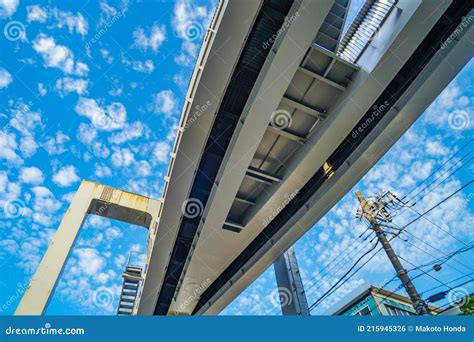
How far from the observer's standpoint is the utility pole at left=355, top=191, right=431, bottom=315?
8836 mm

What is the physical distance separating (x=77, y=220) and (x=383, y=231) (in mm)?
11972

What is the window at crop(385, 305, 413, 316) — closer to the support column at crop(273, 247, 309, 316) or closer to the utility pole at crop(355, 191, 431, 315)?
the utility pole at crop(355, 191, 431, 315)

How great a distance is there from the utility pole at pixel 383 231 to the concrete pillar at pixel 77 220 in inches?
354

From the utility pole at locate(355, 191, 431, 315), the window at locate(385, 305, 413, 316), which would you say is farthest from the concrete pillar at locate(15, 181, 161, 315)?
the window at locate(385, 305, 413, 316)

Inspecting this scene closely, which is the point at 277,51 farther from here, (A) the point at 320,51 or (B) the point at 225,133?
(B) the point at 225,133

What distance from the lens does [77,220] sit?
816 cm

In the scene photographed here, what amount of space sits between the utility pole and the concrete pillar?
9.00 meters

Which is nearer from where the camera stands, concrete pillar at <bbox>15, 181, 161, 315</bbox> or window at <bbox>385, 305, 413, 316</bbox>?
concrete pillar at <bbox>15, 181, 161, 315</bbox>

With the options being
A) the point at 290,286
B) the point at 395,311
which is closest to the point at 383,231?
the point at 290,286

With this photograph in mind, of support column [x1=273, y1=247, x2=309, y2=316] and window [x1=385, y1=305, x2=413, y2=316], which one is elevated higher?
window [x1=385, y1=305, x2=413, y2=316]

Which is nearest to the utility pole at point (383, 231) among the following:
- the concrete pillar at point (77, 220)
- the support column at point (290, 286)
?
the support column at point (290, 286)

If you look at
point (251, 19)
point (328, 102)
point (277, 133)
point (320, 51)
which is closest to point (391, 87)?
point (328, 102)

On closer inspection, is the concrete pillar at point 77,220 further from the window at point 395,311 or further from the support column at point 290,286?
the window at point 395,311

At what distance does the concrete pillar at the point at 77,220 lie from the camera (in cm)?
634
